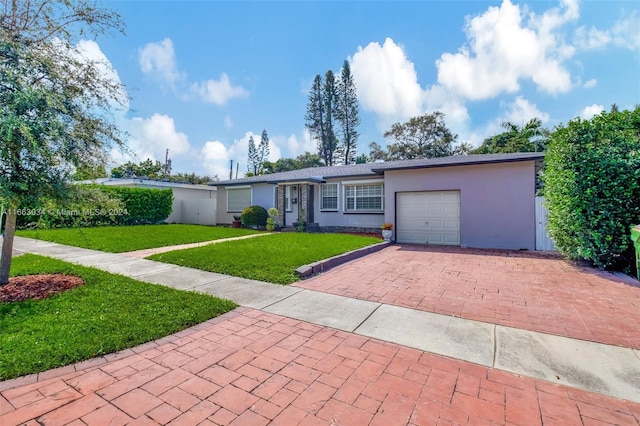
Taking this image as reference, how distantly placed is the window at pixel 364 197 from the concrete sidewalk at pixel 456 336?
970 centimetres

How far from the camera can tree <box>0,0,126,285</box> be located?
422cm

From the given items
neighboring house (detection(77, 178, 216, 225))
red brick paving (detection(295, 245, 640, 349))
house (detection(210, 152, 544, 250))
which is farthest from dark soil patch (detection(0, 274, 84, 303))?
neighboring house (detection(77, 178, 216, 225))

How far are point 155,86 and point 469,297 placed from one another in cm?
1278

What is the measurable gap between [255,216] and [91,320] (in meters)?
13.1

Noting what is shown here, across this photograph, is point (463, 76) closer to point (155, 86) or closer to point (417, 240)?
point (417, 240)

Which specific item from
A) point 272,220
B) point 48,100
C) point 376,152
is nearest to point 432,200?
point 272,220

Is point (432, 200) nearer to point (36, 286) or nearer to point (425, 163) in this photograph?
point (425, 163)

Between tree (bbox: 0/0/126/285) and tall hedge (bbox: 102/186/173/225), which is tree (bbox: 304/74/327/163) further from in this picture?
tree (bbox: 0/0/126/285)

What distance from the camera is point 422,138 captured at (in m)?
31.0

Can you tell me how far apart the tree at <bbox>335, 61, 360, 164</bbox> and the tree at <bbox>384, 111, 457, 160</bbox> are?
5018 mm

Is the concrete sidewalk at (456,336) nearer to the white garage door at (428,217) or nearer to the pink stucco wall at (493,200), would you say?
the pink stucco wall at (493,200)

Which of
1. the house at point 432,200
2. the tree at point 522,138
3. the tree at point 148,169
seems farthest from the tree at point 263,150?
the tree at point 522,138

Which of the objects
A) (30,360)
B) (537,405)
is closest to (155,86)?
(30,360)

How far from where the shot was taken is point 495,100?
A: 69.5 feet
